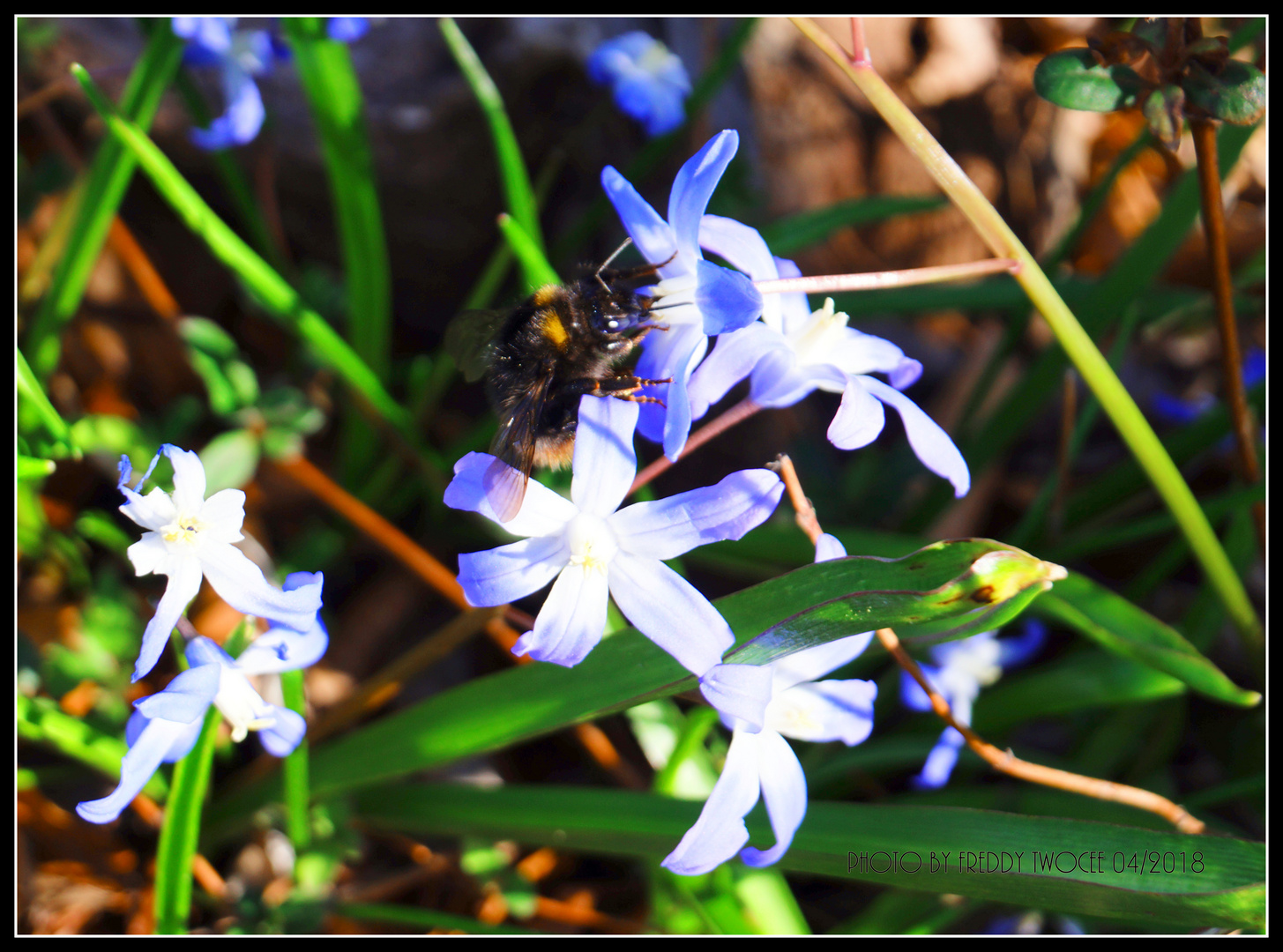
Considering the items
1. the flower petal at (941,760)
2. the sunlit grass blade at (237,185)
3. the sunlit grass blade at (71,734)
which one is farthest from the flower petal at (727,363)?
the sunlit grass blade at (237,185)

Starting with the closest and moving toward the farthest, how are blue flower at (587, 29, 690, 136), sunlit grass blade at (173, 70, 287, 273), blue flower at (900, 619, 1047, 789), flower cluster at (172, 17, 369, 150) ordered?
flower cluster at (172, 17, 369, 150) → blue flower at (900, 619, 1047, 789) → sunlit grass blade at (173, 70, 287, 273) → blue flower at (587, 29, 690, 136)

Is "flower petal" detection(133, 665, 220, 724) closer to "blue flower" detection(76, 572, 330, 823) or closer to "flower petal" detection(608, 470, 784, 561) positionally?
"blue flower" detection(76, 572, 330, 823)

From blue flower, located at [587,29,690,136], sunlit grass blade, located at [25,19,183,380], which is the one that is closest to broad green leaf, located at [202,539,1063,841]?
sunlit grass blade, located at [25,19,183,380]

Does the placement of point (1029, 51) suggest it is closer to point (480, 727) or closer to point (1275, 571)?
point (1275, 571)

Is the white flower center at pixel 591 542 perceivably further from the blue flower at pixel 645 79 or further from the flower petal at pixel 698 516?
the blue flower at pixel 645 79

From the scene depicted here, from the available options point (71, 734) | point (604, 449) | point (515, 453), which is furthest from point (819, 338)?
point (71, 734)
